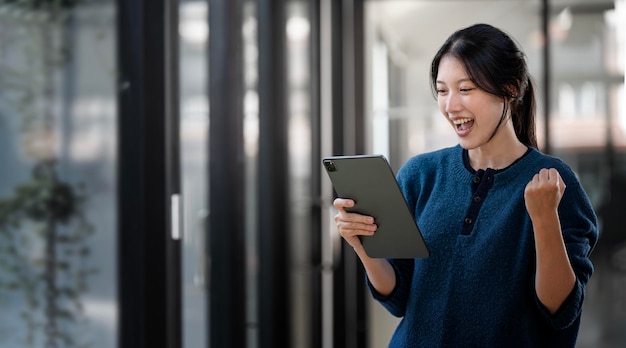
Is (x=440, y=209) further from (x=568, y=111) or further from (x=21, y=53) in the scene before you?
(x=568, y=111)

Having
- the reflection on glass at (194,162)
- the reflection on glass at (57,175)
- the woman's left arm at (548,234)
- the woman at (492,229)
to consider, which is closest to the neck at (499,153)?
the woman at (492,229)

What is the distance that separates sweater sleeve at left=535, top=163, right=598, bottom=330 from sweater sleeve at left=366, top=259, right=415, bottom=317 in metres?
0.25

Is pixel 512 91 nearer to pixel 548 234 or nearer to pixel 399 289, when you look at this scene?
pixel 548 234

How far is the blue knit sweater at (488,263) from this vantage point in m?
1.33

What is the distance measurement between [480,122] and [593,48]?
313cm

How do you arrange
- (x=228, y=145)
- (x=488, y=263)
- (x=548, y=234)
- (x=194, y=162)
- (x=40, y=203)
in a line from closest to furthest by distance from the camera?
(x=548, y=234) → (x=488, y=263) → (x=40, y=203) → (x=194, y=162) → (x=228, y=145)

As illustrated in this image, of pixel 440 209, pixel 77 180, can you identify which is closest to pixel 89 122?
pixel 77 180

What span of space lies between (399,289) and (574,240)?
0.32 meters

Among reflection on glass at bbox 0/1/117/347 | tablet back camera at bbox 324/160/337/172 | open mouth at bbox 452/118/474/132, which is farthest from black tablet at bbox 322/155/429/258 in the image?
reflection on glass at bbox 0/1/117/347

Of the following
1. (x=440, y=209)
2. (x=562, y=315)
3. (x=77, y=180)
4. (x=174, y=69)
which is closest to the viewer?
(x=562, y=315)

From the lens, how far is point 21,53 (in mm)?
1383

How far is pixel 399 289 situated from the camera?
4.83 ft

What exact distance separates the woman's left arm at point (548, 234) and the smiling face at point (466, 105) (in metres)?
0.13

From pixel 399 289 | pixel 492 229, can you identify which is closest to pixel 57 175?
pixel 399 289
